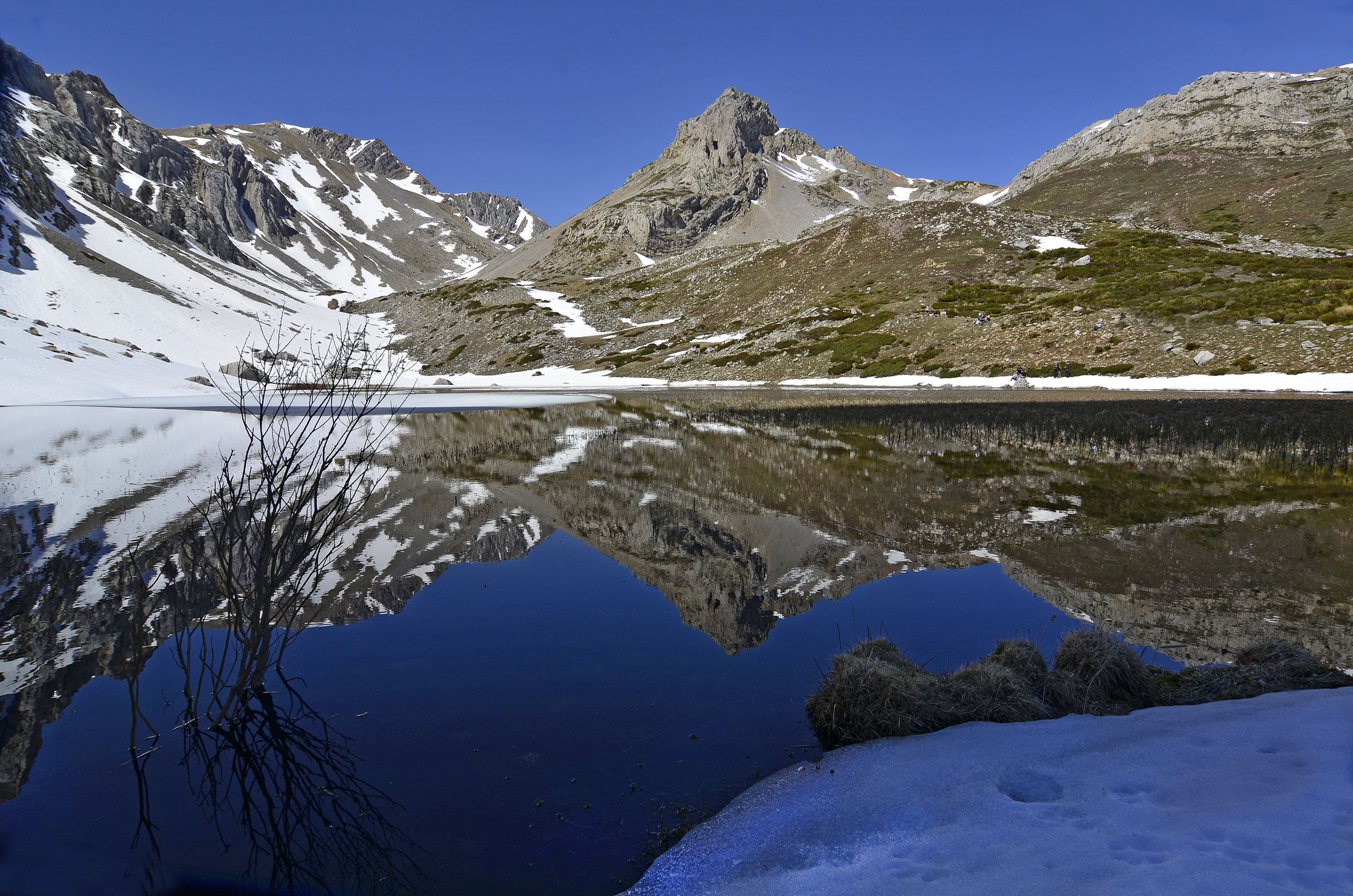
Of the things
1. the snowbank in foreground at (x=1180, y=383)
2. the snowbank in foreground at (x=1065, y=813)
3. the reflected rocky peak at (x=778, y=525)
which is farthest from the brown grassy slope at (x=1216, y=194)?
the snowbank in foreground at (x=1065, y=813)

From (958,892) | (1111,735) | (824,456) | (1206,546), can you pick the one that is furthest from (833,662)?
(824,456)

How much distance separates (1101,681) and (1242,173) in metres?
200

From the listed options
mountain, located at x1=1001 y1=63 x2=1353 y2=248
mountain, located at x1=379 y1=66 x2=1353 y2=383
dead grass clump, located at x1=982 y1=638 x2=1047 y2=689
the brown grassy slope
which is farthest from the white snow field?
the brown grassy slope

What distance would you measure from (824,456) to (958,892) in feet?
67.8

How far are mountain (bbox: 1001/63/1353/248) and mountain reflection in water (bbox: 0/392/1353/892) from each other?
416 feet

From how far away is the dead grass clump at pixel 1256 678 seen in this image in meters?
7.07

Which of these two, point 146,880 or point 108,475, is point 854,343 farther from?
point 146,880

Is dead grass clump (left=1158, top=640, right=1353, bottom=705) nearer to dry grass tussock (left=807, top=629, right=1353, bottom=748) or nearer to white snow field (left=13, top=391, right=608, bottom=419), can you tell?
dry grass tussock (left=807, top=629, right=1353, bottom=748)

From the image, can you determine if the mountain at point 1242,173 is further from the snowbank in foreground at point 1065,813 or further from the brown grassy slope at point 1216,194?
the snowbank in foreground at point 1065,813

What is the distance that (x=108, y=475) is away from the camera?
20.7 meters

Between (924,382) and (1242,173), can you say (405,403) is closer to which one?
(924,382)

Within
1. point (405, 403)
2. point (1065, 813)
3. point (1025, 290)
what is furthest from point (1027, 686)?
point (1025, 290)

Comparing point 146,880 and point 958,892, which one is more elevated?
point 958,892

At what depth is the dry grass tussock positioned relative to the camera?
6.79 metres
